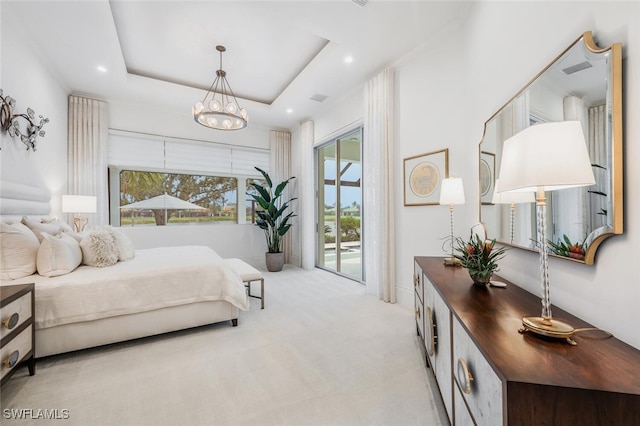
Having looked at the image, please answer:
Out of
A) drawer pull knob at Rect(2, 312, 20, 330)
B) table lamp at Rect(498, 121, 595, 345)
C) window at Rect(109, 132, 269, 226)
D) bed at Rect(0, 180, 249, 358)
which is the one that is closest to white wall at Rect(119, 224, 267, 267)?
window at Rect(109, 132, 269, 226)

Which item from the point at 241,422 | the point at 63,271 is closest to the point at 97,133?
the point at 63,271

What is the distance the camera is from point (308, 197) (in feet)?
16.7

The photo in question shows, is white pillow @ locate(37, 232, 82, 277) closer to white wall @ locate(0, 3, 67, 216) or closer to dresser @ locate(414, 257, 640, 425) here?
white wall @ locate(0, 3, 67, 216)

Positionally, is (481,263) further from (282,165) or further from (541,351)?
(282,165)

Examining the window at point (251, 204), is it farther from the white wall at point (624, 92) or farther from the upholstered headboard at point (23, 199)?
the white wall at point (624, 92)

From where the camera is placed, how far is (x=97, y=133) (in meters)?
4.08

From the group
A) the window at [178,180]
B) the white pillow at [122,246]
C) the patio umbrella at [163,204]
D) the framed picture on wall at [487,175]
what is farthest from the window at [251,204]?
the framed picture on wall at [487,175]

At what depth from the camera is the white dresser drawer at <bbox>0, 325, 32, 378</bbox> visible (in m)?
1.46

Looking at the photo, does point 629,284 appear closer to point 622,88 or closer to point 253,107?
point 622,88

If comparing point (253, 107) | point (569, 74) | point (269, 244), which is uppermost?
point (253, 107)

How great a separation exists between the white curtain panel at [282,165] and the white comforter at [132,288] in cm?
303

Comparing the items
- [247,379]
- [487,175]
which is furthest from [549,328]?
[247,379]

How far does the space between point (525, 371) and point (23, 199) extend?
391 centimetres

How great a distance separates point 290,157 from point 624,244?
5388 millimetres
